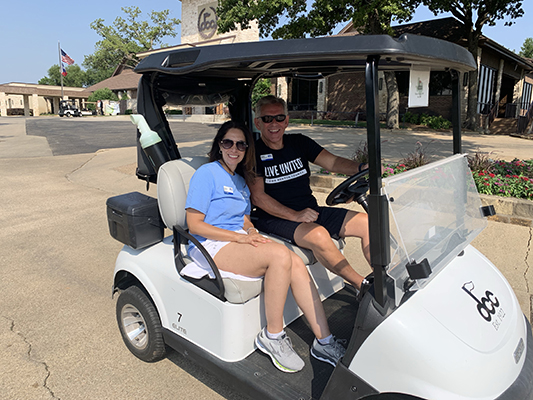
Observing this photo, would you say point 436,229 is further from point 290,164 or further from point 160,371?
point 160,371

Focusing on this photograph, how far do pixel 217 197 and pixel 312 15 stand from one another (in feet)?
38.9

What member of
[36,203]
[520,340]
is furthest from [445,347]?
[36,203]

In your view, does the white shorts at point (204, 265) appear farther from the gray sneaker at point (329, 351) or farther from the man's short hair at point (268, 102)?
the man's short hair at point (268, 102)

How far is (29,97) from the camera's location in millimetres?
53250

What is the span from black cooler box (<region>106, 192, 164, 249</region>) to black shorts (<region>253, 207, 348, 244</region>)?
0.67 metres

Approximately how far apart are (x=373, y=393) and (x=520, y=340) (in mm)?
779

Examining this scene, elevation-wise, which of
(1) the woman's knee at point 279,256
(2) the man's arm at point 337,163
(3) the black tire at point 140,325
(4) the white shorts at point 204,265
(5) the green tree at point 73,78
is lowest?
(3) the black tire at point 140,325

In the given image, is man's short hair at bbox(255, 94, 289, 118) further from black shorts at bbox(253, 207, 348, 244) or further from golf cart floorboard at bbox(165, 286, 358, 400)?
golf cart floorboard at bbox(165, 286, 358, 400)

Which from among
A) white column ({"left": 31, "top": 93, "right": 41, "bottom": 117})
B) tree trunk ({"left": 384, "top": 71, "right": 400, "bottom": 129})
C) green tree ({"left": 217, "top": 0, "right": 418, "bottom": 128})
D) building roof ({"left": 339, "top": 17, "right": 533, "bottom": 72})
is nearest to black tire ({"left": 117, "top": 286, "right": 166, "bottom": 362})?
green tree ({"left": 217, "top": 0, "right": 418, "bottom": 128})

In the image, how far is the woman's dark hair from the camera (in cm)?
230

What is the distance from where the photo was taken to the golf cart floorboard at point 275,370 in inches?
68.6

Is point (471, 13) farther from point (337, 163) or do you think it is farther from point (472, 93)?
point (337, 163)

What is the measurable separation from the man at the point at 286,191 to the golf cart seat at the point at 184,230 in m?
0.11

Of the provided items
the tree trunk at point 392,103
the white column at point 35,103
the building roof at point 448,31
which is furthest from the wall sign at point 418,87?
the white column at point 35,103
